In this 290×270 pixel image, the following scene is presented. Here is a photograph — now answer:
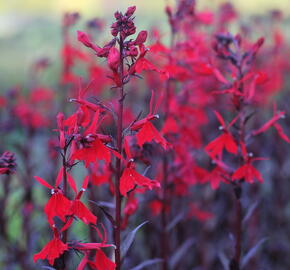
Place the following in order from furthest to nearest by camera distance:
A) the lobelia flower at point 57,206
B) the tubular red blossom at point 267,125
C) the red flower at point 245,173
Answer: the tubular red blossom at point 267,125, the red flower at point 245,173, the lobelia flower at point 57,206

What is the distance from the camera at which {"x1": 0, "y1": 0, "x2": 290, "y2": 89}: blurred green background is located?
25.9 feet

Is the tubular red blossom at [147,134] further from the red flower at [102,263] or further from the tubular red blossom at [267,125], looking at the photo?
the tubular red blossom at [267,125]

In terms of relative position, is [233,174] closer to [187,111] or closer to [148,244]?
[187,111]

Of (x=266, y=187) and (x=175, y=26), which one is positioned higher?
(x=175, y=26)

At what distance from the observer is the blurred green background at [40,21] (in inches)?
311

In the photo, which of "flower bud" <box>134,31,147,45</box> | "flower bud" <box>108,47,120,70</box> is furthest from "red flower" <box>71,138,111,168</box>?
"flower bud" <box>134,31,147,45</box>

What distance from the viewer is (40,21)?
1010cm

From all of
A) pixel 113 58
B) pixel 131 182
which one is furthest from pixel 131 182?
pixel 113 58

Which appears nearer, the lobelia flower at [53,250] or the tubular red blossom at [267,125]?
the lobelia flower at [53,250]

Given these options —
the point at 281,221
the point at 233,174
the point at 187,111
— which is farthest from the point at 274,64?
the point at 233,174

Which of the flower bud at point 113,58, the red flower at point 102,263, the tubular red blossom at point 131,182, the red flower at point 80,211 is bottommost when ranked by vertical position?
the red flower at point 102,263

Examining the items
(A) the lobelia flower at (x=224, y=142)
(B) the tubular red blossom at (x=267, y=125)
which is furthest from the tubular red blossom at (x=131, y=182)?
(B) the tubular red blossom at (x=267, y=125)

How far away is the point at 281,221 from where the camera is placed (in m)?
3.26

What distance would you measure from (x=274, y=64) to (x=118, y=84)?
9.76 ft
